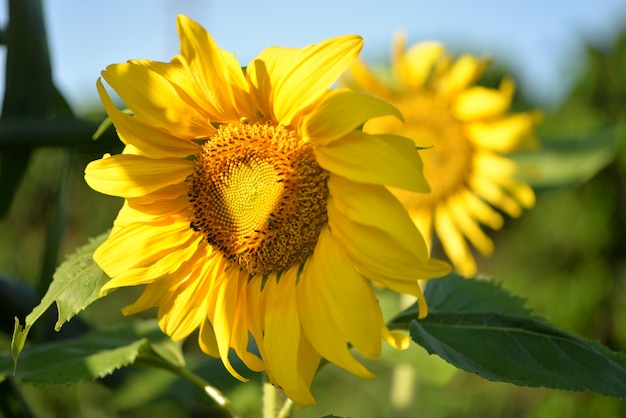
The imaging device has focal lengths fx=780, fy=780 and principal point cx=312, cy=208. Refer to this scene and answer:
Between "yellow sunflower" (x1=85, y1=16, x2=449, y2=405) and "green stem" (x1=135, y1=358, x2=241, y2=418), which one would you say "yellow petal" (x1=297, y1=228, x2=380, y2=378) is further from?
"green stem" (x1=135, y1=358, x2=241, y2=418)

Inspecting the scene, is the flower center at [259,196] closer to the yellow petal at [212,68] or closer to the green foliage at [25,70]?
the yellow petal at [212,68]

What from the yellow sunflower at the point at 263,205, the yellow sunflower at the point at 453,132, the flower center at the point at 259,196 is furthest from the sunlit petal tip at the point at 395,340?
the yellow sunflower at the point at 453,132

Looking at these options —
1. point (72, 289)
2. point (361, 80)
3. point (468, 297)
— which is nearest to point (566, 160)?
point (361, 80)

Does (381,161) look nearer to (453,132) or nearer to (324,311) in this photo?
(324,311)

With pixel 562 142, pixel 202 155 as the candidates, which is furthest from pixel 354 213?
pixel 562 142

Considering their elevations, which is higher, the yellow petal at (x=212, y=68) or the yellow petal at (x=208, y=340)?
the yellow petal at (x=212, y=68)

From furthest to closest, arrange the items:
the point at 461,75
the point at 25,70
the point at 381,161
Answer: the point at 461,75
the point at 25,70
the point at 381,161

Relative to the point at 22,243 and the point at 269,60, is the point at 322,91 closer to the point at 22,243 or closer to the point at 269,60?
the point at 269,60
